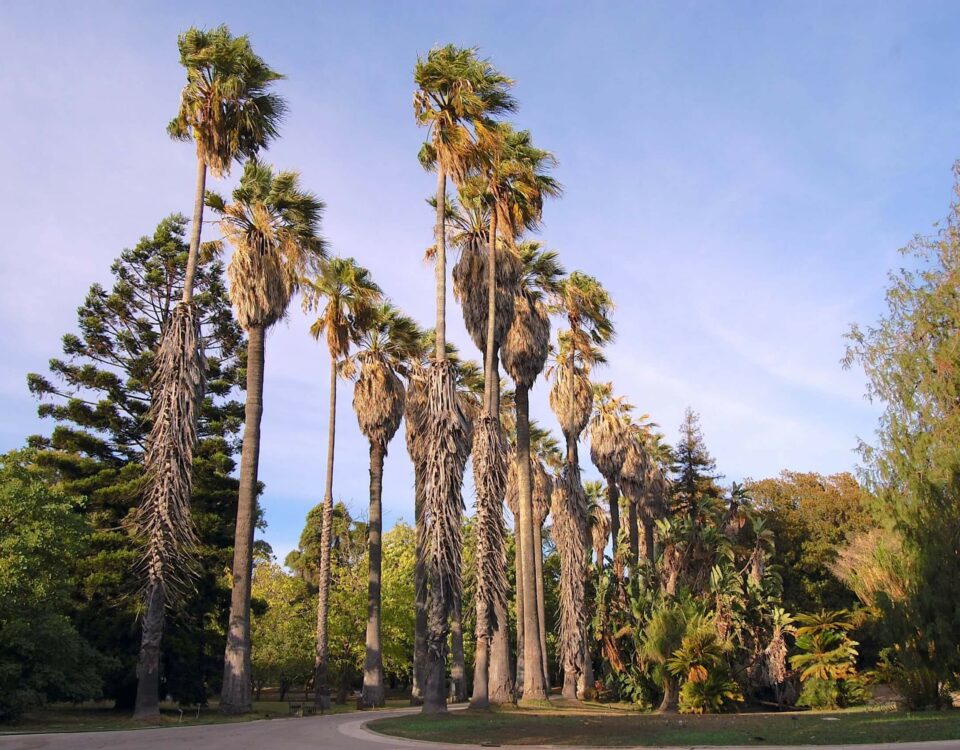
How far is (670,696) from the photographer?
26.9 metres

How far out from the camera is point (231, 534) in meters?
32.8

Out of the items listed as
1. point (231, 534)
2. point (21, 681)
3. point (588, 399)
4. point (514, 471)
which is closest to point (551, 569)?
point (514, 471)

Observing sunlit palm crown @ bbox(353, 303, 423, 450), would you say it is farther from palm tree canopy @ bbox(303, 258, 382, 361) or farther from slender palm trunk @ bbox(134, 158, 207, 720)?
slender palm trunk @ bbox(134, 158, 207, 720)

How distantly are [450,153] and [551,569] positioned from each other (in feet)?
126

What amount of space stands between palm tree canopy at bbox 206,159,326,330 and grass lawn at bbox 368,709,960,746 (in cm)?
1369

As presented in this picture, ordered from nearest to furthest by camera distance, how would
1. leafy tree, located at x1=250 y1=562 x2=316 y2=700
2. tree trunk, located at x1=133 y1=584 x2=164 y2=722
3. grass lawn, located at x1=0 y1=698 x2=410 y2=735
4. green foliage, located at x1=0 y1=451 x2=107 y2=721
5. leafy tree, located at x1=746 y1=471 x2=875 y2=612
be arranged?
grass lawn, located at x1=0 y1=698 x2=410 y2=735, green foliage, located at x1=0 y1=451 x2=107 y2=721, tree trunk, located at x1=133 y1=584 x2=164 y2=722, leafy tree, located at x1=250 y1=562 x2=316 y2=700, leafy tree, located at x1=746 y1=471 x2=875 y2=612

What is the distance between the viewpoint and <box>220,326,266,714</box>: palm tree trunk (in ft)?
75.0

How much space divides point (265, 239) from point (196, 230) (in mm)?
2821

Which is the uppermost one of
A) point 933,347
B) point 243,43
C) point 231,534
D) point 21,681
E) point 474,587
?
point 243,43

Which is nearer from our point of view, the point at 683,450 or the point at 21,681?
the point at 21,681

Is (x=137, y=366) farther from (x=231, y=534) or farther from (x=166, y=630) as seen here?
(x=166, y=630)

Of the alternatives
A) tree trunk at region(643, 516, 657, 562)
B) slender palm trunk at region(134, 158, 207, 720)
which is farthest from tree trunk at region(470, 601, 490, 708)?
tree trunk at region(643, 516, 657, 562)

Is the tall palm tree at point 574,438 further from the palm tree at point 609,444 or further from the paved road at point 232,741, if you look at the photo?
the paved road at point 232,741

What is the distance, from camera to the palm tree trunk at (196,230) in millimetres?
23031
